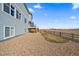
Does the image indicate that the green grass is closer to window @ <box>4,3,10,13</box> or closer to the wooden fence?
the wooden fence

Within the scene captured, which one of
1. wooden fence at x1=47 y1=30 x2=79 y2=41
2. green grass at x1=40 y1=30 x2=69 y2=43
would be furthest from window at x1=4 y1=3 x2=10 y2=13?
wooden fence at x1=47 y1=30 x2=79 y2=41

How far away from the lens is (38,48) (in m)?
4.38

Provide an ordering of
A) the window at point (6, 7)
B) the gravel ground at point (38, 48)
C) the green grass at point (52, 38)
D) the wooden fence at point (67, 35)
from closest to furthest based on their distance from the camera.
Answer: the gravel ground at point (38, 48) < the wooden fence at point (67, 35) < the green grass at point (52, 38) < the window at point (6, 7)

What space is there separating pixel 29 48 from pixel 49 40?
0.92 meters

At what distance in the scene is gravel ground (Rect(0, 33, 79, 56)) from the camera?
3.88m

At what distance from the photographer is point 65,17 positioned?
15.5ft

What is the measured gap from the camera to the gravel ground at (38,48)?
12.7 ft

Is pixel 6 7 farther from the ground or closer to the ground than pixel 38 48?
farther from the ground

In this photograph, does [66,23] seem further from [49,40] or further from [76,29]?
[49,40]

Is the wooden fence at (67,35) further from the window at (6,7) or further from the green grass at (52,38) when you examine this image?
the window at (6,7)

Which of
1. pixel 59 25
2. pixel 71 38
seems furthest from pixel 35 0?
pixel 71 38

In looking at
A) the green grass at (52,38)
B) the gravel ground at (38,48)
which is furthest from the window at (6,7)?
the green grass at (52,38)

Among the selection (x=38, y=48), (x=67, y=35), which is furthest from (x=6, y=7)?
(x=67, y=35)

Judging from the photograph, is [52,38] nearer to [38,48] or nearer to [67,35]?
[67,35]
